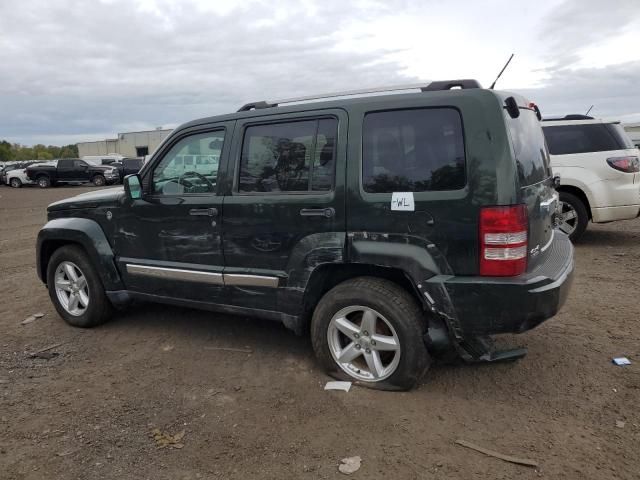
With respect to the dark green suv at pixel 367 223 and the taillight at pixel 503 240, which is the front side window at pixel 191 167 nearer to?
the dark green suv at pixel 367 223

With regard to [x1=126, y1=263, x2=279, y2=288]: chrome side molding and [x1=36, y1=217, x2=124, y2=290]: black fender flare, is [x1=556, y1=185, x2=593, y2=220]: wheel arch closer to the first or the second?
[x1=126, y1=263, x2=279, y2=288]: chrome side molding

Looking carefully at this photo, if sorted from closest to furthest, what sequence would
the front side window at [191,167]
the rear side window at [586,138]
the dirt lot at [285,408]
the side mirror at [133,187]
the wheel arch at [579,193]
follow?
the dirt lot at [285,408] → the front side window at [191,167] → the side mirror at [133,187] → the rear side window at [586,138] → the wheel arch at [579,193]

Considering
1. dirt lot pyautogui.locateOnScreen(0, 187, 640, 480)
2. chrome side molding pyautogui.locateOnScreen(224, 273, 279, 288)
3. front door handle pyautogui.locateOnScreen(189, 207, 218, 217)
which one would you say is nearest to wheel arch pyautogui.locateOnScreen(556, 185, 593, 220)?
dirt lot pyautogui.locateOnScreen(0, 187, 640, 480)

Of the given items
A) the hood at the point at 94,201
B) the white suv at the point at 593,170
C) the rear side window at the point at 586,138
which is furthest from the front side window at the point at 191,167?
the rear side window at the point at 586,138

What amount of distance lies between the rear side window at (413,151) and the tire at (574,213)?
5204 mm

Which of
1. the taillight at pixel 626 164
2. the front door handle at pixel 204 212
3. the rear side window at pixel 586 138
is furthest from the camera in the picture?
the rear side window at pixel 586 138

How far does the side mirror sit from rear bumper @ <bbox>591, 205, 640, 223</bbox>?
6330mm

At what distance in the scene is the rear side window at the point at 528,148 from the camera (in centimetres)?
302

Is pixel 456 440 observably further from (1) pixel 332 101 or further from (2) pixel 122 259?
(2) pixel 122 259

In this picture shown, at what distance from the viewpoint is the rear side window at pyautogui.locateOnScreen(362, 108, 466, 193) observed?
303 cm

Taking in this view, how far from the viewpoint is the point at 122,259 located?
175 inches

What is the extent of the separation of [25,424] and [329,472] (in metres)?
2.00

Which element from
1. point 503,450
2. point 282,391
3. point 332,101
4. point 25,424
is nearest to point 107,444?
point 25,424

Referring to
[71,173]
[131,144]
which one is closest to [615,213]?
[71,173]
